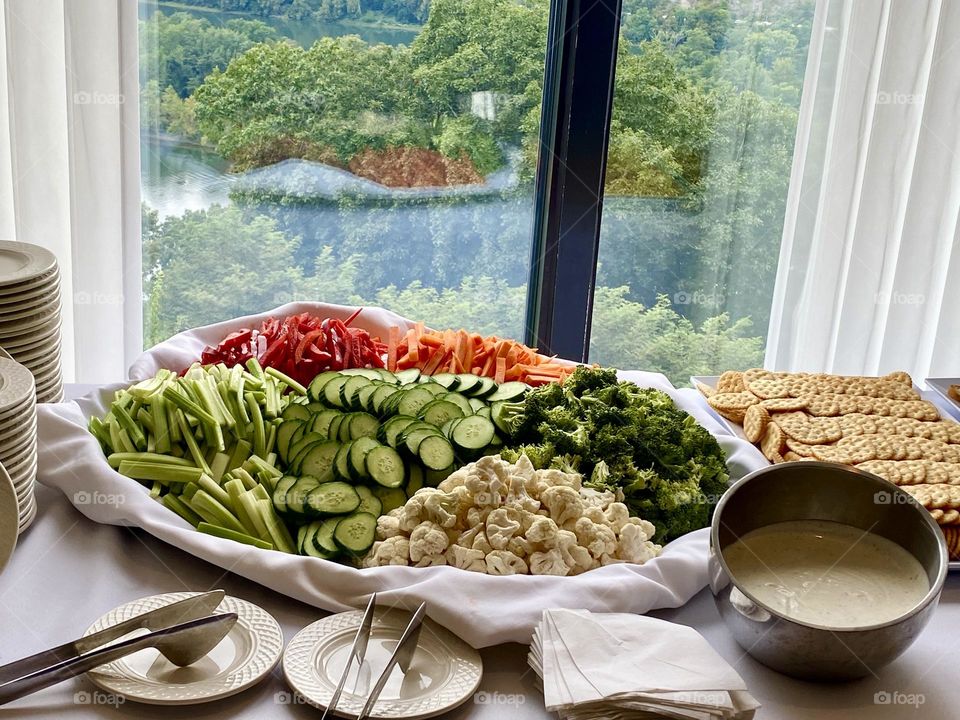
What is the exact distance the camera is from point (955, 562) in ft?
6.24

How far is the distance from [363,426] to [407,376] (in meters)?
0.30

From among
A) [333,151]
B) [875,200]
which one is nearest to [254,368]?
[333,151]

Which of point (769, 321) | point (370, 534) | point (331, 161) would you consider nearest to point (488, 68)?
point (331, 161)

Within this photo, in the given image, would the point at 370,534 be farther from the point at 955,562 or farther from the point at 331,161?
the point at 331,161

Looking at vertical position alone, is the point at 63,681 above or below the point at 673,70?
below

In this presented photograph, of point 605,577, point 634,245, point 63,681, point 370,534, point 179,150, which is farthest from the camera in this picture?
point 634,245

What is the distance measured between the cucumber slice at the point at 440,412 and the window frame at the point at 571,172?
203 centimetres

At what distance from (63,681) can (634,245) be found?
3159 millimetres

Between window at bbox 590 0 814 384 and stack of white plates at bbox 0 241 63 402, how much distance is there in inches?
96.7

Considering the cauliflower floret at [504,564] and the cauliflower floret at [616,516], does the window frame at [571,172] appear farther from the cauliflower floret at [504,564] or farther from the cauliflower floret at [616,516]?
the cauliflower floret at [504,564]

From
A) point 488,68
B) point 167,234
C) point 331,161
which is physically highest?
point 488,68

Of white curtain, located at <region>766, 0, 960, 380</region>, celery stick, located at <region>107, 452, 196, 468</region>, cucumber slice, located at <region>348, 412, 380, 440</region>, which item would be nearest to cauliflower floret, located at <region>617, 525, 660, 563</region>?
cucumber slice, located at <region>348, 412, 380, 440</region>

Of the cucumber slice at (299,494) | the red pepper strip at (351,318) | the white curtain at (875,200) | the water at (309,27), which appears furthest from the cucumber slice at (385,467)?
the white curtain at (875,200)

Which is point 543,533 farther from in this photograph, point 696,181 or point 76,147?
point 696,181
